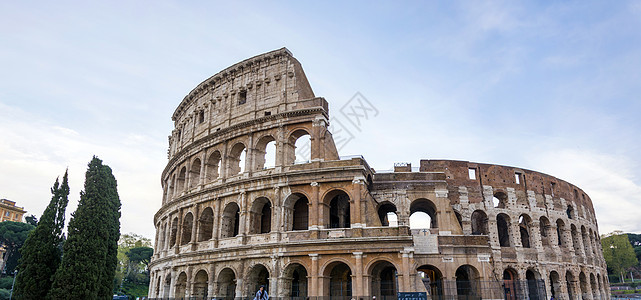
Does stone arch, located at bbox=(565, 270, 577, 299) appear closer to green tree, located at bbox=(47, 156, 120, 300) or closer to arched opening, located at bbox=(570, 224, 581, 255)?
arched opening, located at bbox=(570, 224, 581, 255)

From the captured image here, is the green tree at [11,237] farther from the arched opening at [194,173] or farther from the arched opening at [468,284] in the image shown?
the arched opening at [468,284]

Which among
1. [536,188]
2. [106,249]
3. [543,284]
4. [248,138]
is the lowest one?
[543,284]

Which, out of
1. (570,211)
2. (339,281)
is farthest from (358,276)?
(570,211)

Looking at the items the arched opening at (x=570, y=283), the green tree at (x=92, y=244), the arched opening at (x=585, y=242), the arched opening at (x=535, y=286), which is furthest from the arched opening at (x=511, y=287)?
the green tree at (x=92, y=244)

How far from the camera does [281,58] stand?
24.1 metres

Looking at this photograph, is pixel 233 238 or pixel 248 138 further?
pixel 248 138

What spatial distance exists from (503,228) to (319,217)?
1555 cm

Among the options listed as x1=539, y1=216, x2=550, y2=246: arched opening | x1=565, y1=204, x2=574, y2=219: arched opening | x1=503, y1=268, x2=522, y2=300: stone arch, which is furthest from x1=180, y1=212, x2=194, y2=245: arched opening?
x1=565, y1=204, x2=574, y2=219: arched opening

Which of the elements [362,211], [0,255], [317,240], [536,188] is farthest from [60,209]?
[0,255]

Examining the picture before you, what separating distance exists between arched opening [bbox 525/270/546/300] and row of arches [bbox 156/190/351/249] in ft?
40.0

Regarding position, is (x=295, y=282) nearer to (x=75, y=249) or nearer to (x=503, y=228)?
(x=75, y=249)

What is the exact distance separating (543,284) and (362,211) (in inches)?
524

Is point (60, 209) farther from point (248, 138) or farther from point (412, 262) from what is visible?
point (412, 262)

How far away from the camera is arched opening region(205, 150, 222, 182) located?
25159 millimetres
